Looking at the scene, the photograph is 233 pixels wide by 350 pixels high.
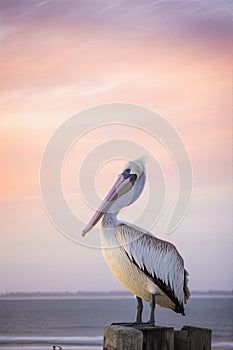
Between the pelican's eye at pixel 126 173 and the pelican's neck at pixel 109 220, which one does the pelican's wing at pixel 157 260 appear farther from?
the pelican's eye at pixel 126 173

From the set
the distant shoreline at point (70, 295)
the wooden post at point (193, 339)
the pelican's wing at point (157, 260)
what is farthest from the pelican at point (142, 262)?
the distant shoreline at point (70, 295)

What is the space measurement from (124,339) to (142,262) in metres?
0.96

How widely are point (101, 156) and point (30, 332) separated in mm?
1486

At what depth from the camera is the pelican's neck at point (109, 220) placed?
2.54 m

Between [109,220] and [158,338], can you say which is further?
[109,220]

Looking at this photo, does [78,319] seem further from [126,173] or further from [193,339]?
[193,339]

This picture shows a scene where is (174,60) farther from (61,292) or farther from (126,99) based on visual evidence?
(61,292)

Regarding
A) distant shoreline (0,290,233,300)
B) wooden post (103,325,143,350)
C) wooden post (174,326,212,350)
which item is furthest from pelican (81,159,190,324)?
distant shoreline (0,290,233,300)

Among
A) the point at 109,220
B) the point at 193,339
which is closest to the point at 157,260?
the point at 109,220

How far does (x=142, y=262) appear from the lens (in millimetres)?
2488

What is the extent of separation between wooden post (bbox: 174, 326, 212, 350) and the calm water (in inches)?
92.6

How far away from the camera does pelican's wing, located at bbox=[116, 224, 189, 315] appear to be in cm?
242

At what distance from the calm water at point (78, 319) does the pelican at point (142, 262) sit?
1521mm

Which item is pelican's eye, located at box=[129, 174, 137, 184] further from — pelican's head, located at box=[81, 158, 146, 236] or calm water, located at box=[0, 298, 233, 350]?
calm water, located at box=[0, 298, 233, 350]
